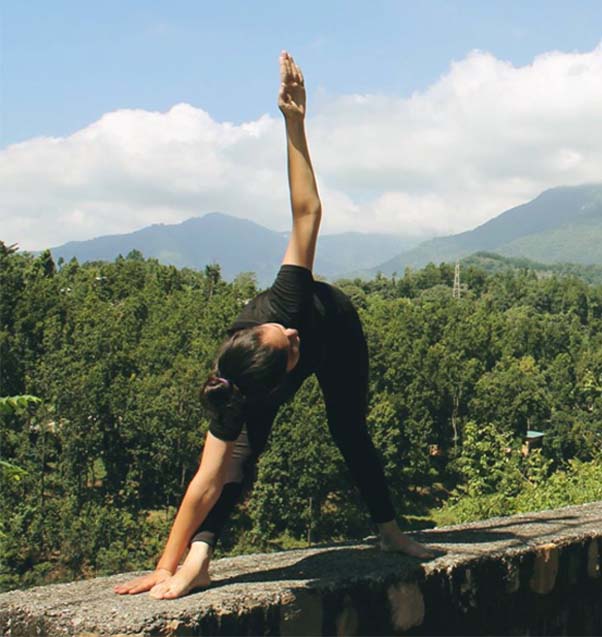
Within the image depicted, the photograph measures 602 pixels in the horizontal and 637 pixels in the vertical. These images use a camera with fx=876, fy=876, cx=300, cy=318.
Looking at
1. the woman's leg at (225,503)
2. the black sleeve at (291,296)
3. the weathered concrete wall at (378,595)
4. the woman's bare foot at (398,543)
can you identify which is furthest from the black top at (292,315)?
the woman's bare foot at (398,543)

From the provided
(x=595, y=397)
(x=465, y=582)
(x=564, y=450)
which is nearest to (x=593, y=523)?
(x=465, y=582)

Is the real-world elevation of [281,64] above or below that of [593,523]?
above

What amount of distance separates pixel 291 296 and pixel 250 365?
30 cm

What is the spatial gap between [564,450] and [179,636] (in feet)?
158

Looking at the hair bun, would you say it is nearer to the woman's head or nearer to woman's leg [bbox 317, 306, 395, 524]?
the woman's head

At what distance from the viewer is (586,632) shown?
3490 millimetres

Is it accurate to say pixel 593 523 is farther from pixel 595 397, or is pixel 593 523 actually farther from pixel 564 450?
pixel 595 397

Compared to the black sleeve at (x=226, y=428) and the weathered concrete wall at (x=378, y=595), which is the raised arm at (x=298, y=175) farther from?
the weathered concrete wall at (x=378, y=595)

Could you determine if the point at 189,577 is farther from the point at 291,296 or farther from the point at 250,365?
the point at 291,296

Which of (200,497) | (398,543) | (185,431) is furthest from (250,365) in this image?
(185,431)

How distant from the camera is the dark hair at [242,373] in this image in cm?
277

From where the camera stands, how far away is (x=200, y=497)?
2.92m

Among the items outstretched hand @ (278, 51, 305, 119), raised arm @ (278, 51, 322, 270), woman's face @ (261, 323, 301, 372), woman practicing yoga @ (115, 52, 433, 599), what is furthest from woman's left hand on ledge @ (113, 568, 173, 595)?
outstretched hand @ (278, 51, 305, 119)

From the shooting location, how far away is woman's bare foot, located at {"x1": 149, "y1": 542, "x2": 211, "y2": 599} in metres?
2.63
